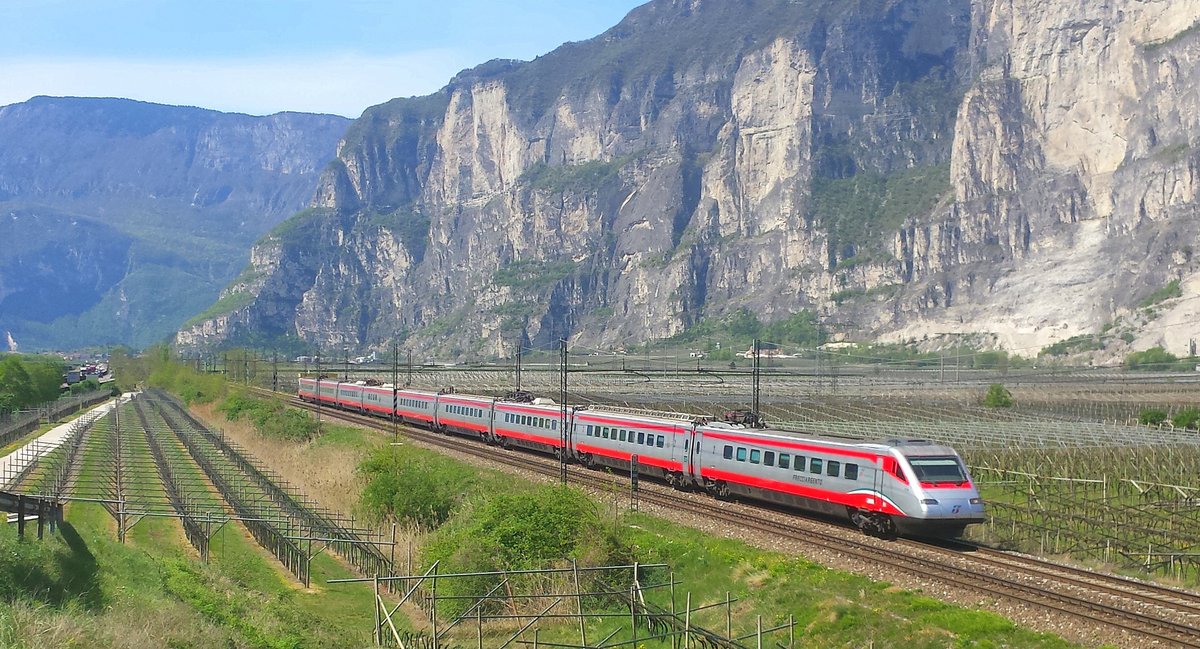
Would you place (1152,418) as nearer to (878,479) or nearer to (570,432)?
(570,432)

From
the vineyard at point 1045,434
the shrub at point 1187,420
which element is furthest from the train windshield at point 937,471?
the shrub at point 1187,420

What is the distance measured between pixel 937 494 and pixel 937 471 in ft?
2.68

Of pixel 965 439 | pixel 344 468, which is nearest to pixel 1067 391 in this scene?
pixel 965 439

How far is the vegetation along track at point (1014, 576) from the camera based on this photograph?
25.0 metres

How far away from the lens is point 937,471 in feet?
115

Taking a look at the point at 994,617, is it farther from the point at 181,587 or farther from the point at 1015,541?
the point at 181,587

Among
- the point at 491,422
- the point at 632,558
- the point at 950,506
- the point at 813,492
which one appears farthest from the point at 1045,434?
the point at 632,558

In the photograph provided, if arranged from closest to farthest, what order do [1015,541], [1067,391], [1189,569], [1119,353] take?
1. [1189,569]
2. [1015,541]
3. [1067,391]
4. [1119,353]

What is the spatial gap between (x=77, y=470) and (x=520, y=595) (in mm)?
44180

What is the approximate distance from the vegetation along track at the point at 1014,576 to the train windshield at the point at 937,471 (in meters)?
1.95

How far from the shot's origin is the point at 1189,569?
119ft

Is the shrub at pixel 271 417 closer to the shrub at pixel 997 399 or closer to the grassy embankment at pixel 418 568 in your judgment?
the grassy embankment at pixel 418 568

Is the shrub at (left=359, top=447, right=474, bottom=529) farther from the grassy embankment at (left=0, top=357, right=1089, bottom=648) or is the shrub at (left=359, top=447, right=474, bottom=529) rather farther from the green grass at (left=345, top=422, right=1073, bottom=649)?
the green grass at (left=345, top=422, right=1073, bottom=649)

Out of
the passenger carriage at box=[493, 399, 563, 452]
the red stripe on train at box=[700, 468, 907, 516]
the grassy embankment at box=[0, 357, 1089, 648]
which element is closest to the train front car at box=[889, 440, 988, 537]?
the red stripe on train at box=[700, 468, 907, 516]
